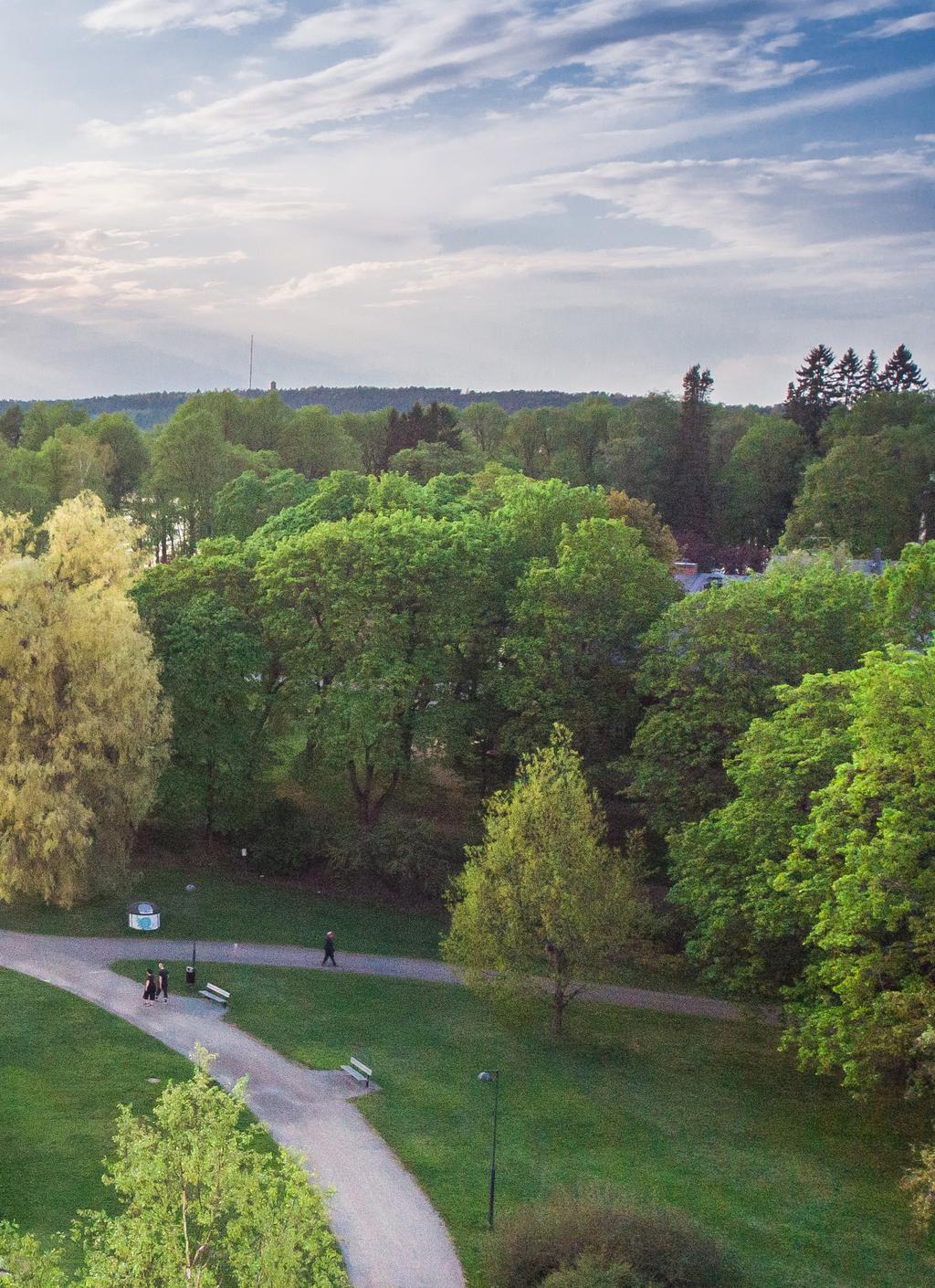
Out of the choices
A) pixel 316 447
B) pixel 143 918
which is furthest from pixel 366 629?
pixel 316 447

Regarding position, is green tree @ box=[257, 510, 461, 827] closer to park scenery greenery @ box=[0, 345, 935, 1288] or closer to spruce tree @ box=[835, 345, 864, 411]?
park scenery greenery @ box=[0, 345, 935, 1288]

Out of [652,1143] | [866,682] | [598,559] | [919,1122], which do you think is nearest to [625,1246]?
[652,1143]

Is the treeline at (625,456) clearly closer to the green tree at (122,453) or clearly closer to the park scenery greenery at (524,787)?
the green tree at (122,453)

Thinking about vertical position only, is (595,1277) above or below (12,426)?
below

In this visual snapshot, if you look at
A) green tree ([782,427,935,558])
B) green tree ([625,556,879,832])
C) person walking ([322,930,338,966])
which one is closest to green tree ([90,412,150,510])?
green tree ([782,427,935,558])

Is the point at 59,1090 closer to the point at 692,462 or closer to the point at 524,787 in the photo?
the point at 524,787

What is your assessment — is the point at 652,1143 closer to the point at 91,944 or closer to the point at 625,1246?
the point at 625,1246
